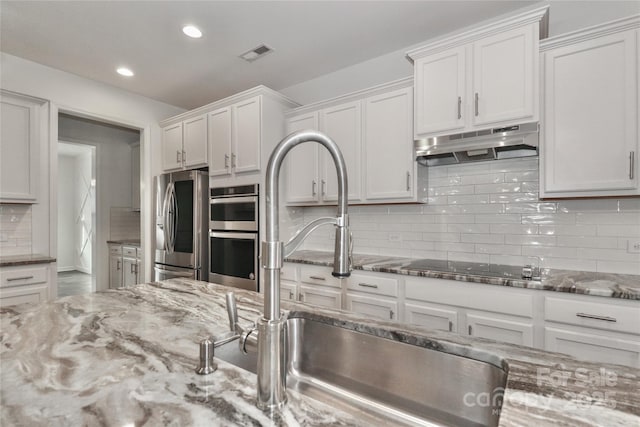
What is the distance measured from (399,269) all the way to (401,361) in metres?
1.35

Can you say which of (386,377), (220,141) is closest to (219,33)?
(220,141)

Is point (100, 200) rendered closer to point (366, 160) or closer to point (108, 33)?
point (108, 33)

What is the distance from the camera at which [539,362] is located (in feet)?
2.41

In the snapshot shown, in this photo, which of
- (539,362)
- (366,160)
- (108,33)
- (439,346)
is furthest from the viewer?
(366,160)

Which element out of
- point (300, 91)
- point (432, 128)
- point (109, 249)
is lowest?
point (109, 249)

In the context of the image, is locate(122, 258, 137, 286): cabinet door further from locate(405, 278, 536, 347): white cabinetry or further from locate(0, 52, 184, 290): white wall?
locate(405, 278, 536, 347): white cabinetry

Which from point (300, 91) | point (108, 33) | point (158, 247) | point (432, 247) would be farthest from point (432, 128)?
point (158, 247)

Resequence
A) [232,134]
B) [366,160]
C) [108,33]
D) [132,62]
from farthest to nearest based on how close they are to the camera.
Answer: [232,134]
[132,62]
[366,160]
[108,33]

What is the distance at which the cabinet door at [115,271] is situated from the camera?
452cm

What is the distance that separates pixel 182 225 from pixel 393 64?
2.67 metres

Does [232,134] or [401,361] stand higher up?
[232,134]

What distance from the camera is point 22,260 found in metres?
2.68

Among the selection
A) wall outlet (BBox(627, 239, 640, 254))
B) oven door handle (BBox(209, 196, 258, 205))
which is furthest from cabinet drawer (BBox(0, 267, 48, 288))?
wall outlet (BBox(627, 239, 640, 254))

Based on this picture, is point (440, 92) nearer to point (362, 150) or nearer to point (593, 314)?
point (362, 150)
